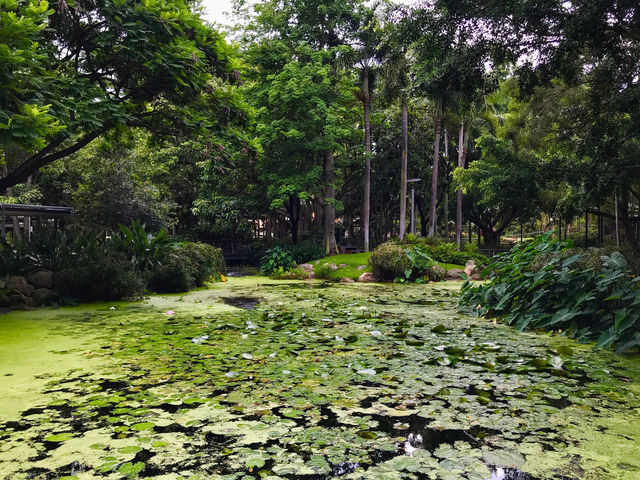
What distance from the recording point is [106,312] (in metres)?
7.39

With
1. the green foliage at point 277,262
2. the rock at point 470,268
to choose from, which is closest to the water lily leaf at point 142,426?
the rock at point 470,268

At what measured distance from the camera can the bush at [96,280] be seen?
8.41 metres

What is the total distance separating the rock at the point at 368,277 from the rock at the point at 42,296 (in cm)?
887

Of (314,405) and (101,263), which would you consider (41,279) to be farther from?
(314,405)

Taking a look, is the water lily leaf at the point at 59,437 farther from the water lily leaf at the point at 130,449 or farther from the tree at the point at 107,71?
the tree at the point at 107,71

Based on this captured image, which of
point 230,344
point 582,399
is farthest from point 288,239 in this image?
point 582,399

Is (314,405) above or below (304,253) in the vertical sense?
below

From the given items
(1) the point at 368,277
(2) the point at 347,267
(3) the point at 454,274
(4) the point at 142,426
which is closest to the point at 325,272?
(2) the point at 347,267

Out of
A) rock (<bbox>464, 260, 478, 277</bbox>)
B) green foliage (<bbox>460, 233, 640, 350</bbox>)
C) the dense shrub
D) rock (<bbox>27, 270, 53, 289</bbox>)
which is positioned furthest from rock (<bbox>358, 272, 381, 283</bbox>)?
rock (<bbox>27, 270, 53, 289</bbox>)

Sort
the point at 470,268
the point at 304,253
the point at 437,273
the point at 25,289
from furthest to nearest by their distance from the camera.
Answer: the point at 304,253
the point at 470,268
the point at 437,273
the point at 25,289

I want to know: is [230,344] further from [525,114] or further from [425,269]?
[525,114]

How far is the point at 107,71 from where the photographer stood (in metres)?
8.20

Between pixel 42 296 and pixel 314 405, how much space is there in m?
Answer: 7.23

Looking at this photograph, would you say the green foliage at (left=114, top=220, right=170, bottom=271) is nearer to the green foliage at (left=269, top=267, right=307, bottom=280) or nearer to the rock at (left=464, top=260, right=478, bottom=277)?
the green foliage at (left=269, top=267, right=307, bottom=280)
